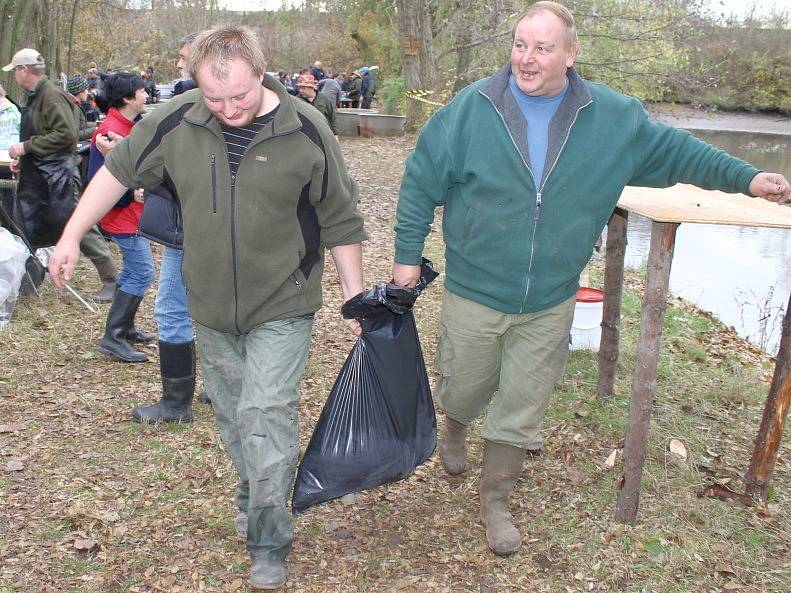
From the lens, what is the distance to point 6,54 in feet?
31.8

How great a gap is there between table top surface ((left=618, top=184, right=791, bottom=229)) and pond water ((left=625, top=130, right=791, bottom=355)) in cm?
348

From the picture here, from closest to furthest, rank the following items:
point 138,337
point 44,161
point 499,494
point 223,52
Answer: point 223,52 → point 499,494 → point 138,337 → point 44,161

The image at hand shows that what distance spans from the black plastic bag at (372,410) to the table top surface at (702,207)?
961 mm

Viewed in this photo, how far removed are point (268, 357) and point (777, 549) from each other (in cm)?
217

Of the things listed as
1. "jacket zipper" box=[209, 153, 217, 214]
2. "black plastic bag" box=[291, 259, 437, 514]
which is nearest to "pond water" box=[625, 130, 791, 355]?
"black plastic bag" box=[291, 259, 437, 514]

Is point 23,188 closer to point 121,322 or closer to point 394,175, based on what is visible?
point 121,322

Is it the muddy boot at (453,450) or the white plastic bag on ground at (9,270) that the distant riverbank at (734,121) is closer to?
the white plastic bag on ground at (9,270)

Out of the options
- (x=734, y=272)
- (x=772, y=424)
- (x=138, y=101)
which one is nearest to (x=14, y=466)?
(x=138, y=101)

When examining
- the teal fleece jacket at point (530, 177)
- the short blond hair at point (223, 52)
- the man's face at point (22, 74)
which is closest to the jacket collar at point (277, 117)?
the short blond hair at point (223, 52)

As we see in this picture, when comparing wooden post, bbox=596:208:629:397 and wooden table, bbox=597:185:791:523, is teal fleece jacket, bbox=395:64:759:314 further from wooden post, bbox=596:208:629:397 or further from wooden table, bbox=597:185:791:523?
wooden post, bbox=596:208:629:397

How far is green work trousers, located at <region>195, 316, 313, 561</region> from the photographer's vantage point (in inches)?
114

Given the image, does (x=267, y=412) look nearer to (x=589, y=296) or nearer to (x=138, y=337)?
(x=138, y=337)

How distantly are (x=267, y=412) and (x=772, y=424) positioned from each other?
2.11 meters

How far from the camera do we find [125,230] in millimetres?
5141
